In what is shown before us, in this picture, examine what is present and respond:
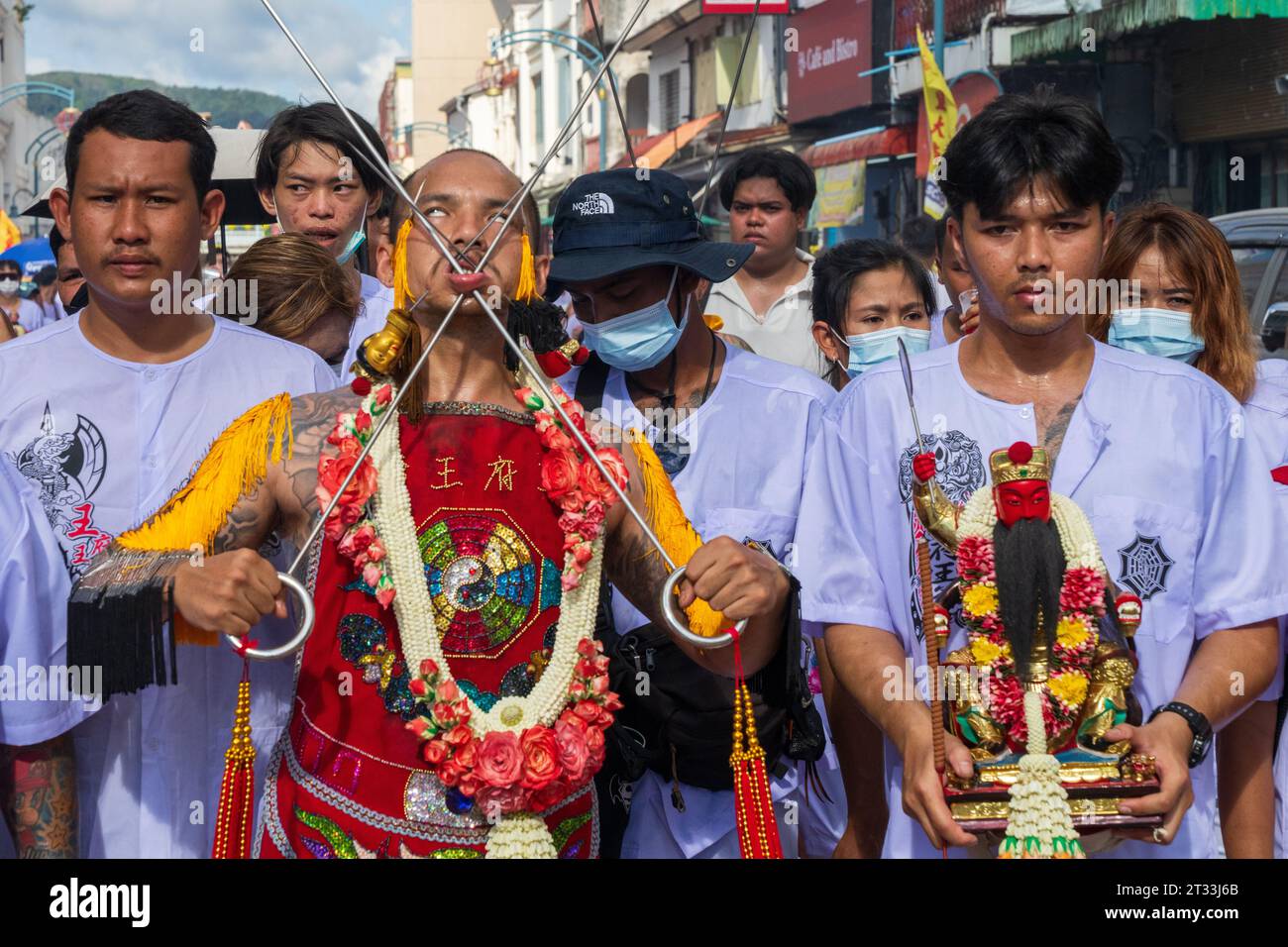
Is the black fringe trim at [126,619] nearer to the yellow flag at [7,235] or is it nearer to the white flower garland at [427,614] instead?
the white flower garland at [427,614]

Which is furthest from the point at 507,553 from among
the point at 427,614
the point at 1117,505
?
the point at 1117,505

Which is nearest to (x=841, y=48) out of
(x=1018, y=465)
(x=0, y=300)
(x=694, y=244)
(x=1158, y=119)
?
(x=1158, y=119)

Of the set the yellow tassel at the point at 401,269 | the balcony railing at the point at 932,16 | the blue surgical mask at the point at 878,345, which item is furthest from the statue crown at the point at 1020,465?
the balcony railing at the point at 932,16

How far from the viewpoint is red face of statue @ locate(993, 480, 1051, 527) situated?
2635 mm

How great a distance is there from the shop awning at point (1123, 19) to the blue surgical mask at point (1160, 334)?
11.2 meters

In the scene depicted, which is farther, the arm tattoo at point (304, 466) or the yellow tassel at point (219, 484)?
the arm tattoo at point (304, 466)

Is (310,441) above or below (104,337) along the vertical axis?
below

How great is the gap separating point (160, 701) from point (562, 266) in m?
1.50

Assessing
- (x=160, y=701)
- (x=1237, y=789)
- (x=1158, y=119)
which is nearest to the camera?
(x=160, y=701)

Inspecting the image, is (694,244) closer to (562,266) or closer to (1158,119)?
(562,266)

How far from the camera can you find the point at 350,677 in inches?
110

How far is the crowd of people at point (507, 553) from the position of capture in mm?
2744

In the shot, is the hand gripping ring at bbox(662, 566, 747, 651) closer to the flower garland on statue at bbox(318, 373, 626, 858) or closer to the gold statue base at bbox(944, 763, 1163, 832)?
the flower garland on statue at bbox(318, 373, 626, 858)

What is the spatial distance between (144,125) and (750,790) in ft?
7.08
